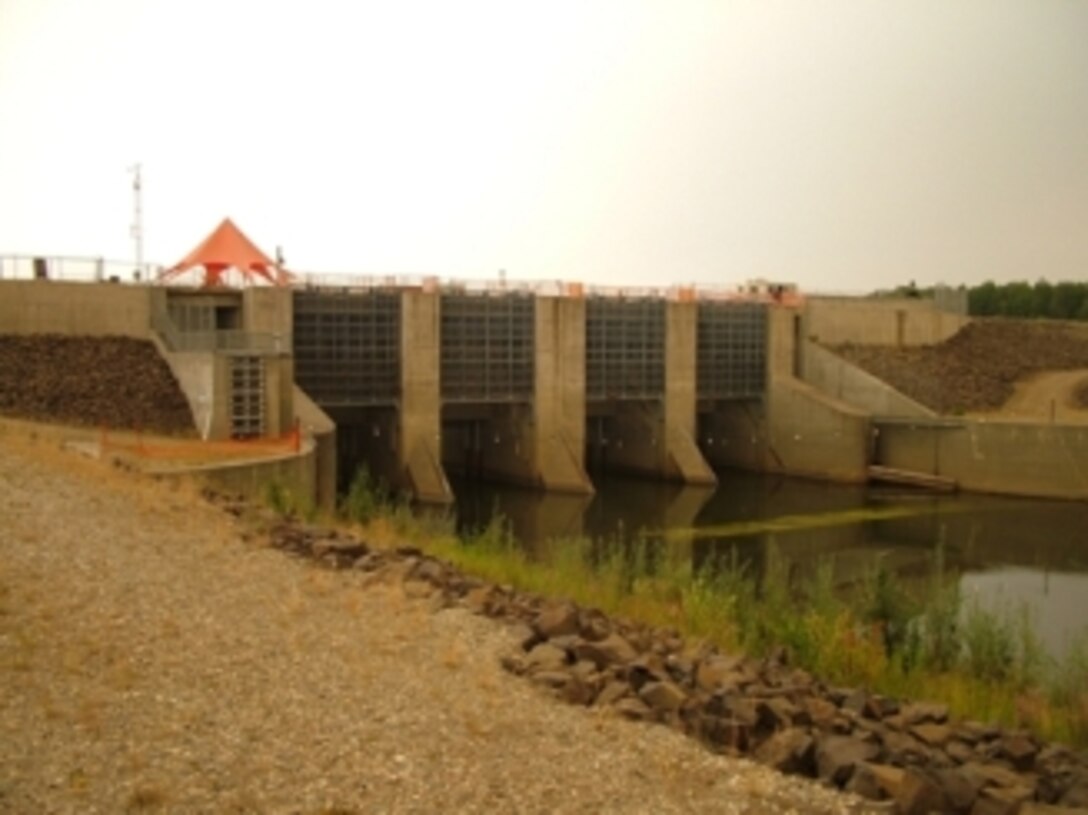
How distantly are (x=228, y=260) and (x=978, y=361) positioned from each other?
30.4 m

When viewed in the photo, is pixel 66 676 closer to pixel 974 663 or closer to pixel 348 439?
pixel 974 663

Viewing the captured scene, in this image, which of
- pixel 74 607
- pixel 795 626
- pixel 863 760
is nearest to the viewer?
pixel 863 760

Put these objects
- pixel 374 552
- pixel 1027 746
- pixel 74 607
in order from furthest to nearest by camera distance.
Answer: pixel 374 552 < pixel 74 607 < pixel 1027 746

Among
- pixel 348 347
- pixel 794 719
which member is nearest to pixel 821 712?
pixel 794 719

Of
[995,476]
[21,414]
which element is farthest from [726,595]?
[995,476]

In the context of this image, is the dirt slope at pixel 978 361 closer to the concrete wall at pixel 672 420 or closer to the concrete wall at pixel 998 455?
the concrete wall at pixel 998 455

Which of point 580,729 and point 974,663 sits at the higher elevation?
point 580,729

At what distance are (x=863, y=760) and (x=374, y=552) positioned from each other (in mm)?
7651

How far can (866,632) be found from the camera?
1312cm

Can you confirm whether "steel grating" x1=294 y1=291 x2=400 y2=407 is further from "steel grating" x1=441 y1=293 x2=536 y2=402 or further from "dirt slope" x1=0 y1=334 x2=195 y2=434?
"dirt slope" x1=0 y1=334 x2=195 y2=434

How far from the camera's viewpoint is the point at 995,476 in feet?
122

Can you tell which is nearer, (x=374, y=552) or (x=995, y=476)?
(x=374, y=552)

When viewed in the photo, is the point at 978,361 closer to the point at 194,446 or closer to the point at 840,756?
the point at 194,446

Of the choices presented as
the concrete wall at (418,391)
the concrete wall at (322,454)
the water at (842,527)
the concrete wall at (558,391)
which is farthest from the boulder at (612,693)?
the concrete wall at (558,391)
